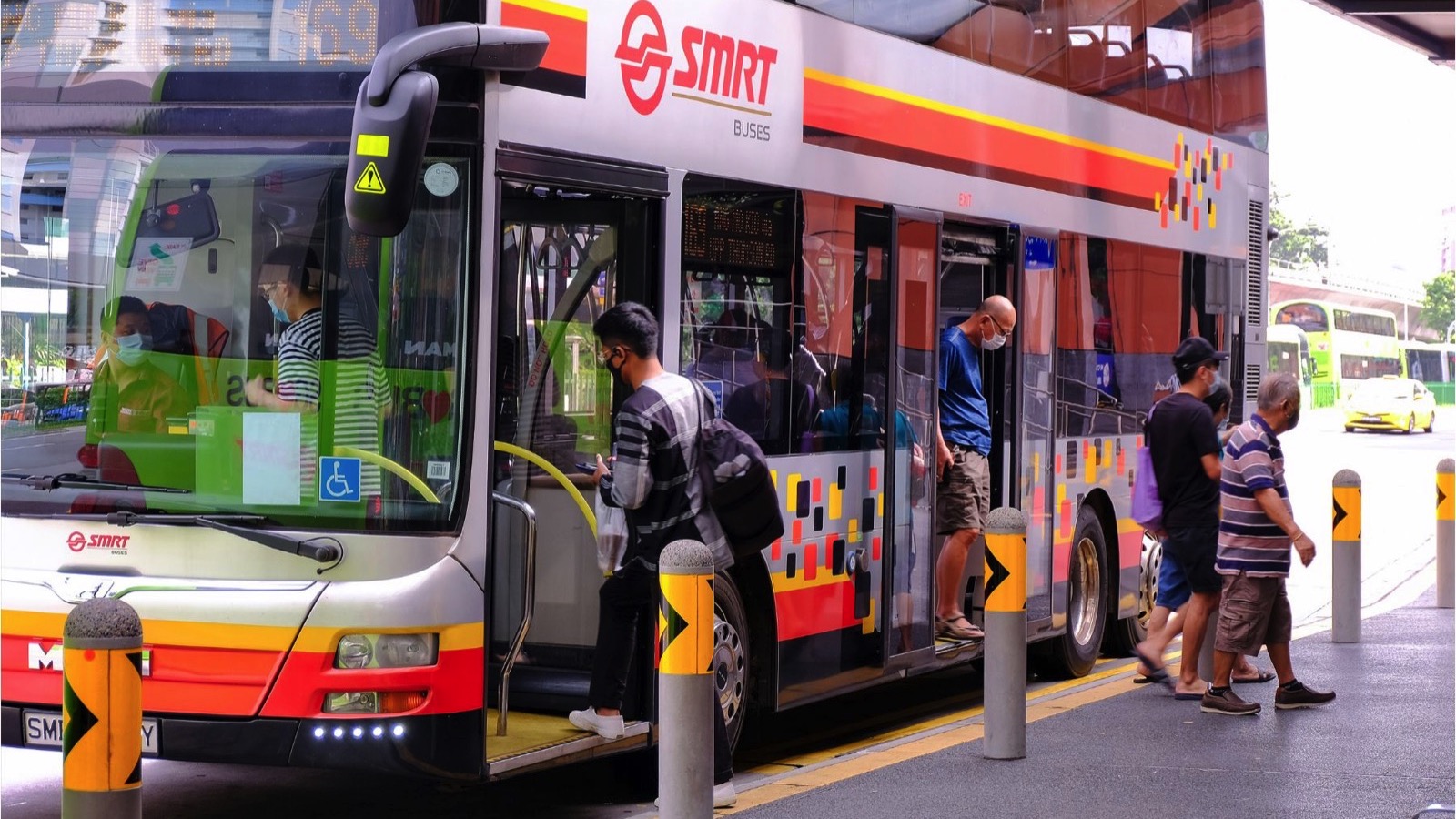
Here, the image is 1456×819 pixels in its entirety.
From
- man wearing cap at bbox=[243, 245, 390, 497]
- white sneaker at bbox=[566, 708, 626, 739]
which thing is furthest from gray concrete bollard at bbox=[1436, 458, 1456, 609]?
man wearing cap at bbox=[243, 245, 390, 497]

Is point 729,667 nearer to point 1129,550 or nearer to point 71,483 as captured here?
point 71,483

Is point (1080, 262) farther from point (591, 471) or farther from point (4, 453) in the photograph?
point (4, 453)

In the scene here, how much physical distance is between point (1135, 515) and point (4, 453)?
562 cm

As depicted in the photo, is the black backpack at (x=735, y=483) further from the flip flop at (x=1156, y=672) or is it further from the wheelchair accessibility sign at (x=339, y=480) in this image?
the flip flop at (x=1156, y=672)

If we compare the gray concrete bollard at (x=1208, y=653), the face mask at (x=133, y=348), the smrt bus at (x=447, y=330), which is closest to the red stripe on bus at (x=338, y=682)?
the smrt bus at (x=447, y=330)

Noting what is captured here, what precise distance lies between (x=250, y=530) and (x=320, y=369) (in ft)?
1.82

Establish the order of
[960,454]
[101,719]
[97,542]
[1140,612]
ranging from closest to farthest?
[101,719] < [97,542] < [960,454] < [1140,612]

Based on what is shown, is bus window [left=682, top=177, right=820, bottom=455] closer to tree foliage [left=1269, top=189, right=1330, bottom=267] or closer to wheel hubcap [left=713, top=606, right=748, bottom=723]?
wheel hubcap [left=713, top=606, right=748, bottom=723]

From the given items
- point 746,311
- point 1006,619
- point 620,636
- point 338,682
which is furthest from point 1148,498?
point 338,682

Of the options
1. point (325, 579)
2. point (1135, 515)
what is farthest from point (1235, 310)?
point (325, 579)

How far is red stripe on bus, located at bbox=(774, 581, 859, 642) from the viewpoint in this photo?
26.0 feet

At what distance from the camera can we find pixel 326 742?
6.09 metres

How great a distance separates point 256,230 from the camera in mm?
6195

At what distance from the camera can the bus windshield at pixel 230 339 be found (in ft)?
20.1
